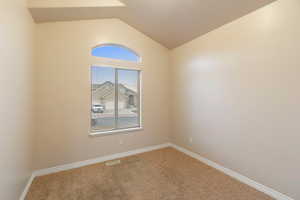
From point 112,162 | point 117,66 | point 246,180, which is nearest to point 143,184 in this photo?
point 112,162

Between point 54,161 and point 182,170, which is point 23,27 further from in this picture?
point 182,170

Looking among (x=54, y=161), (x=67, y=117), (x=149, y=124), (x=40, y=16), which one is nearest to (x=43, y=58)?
(x=40, y=16)

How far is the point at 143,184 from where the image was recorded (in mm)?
2289

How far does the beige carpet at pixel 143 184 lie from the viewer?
2.01m

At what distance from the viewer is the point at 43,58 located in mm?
2582

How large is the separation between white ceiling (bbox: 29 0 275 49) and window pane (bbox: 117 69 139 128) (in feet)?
4.02

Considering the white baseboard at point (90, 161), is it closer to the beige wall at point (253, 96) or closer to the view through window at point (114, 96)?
the view through window at point (114, 96)

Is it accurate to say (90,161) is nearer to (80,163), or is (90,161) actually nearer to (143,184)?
(80,163)

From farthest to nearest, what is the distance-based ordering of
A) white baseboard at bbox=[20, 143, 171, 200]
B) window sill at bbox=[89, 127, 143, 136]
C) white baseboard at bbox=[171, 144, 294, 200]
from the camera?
window sill at bbox=[89, 127, 143, 136] < white baseboard at bbox=[20, 143, 171, 200] < white baseboard at bbox=[171, 144, 294, 200]

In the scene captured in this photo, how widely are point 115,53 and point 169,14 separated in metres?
1.48

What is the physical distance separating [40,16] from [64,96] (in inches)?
56.4

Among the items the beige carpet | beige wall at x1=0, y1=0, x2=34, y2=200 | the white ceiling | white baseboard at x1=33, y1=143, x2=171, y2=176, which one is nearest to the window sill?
white baseboard at x1=33, y1=143, x2=171, y2=176

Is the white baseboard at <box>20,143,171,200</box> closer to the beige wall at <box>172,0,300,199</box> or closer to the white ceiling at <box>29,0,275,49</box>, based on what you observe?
the beige wall at <box>172,0,300,199</box>

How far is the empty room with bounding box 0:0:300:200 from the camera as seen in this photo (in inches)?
73.0
